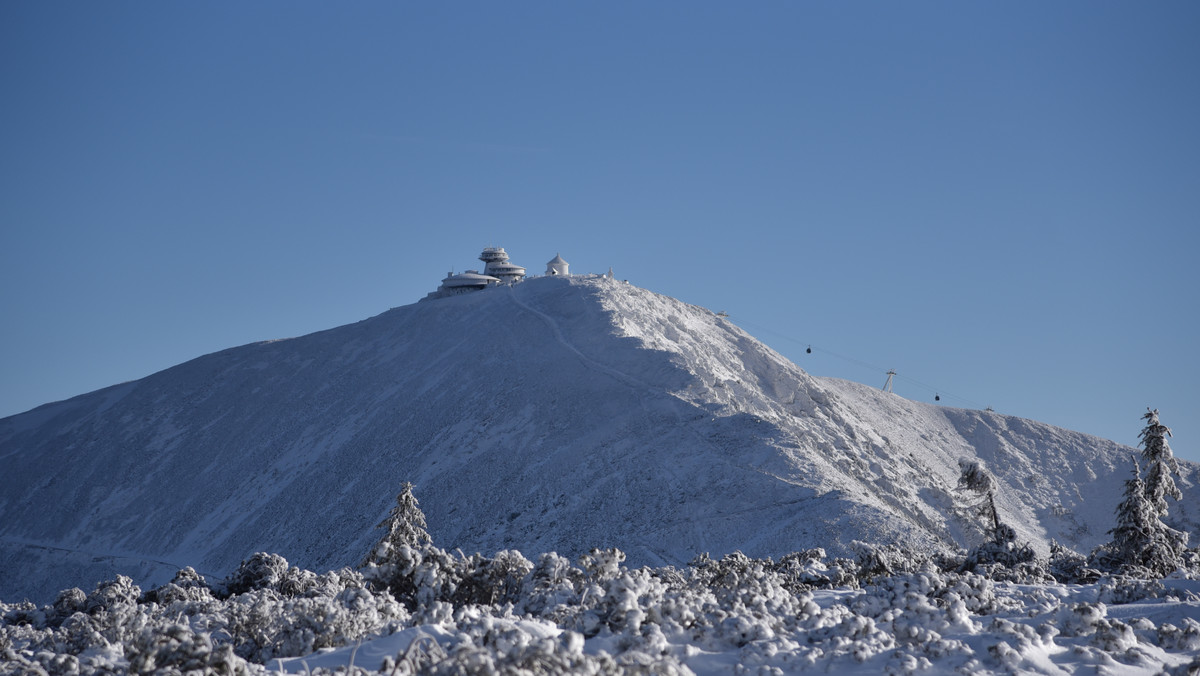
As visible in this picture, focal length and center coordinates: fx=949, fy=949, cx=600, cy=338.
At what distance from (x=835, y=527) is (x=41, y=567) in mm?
58517

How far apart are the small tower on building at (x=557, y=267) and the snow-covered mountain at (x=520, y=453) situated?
567 inches

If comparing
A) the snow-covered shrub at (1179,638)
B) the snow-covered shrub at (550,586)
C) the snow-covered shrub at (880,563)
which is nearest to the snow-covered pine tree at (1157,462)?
the snow-covered shrub at (880,563)

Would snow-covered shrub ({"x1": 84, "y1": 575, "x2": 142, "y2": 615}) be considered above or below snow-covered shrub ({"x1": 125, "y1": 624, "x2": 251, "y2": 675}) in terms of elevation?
below

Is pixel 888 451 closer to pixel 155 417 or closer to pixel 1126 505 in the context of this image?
pixel 1126 505

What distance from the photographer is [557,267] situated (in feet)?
399

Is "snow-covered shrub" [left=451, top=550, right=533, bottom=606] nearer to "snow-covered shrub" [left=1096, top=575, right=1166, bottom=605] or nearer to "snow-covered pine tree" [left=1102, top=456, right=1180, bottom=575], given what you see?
"snow-covered shrub" [left=1096, top=575, right=1166, bottom=605]

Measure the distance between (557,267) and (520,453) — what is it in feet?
191

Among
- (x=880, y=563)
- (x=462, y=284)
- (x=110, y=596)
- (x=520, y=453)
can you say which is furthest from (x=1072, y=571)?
(x=462, y=284)

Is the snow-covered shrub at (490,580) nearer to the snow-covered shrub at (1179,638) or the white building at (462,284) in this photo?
the snow-covered shrub at (1179,638)

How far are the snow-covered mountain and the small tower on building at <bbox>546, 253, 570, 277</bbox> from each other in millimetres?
14393

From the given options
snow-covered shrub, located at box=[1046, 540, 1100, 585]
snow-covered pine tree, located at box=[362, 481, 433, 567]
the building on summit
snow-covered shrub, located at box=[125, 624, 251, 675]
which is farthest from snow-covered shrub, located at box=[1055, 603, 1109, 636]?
the building on summit

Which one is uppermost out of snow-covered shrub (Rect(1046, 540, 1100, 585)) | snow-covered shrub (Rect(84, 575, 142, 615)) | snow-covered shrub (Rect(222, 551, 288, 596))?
snow-covered shrub (Rect(1046, 540, 1100, 585))

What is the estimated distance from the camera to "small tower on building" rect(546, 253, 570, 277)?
12175cm

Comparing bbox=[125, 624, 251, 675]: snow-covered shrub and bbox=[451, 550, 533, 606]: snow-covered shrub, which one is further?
bbox=[451, 550, 533, 606]: snow-covered shrub
